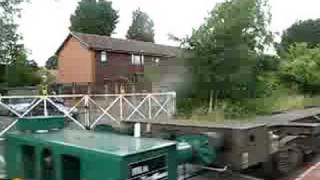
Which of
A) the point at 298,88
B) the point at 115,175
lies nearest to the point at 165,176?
the point at 115,175

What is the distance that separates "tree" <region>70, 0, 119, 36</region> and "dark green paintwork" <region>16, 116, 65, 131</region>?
63909 mm

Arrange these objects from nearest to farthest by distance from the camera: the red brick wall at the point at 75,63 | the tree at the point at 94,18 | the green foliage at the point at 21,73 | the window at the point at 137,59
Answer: the green foliage at the point at 21,73, the red brick wall at the point at 75,63, the window at the point at 137,59, the tree at the point at 94,18

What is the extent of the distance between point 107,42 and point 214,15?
23.6 metres

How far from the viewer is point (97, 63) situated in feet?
133

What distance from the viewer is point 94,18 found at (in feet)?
219

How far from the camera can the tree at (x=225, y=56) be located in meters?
18.3

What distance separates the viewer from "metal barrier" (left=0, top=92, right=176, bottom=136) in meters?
13.5

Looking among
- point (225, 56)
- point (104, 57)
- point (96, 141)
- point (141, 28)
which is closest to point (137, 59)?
point (104, 57)

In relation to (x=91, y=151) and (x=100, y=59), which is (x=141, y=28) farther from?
(x=91, y=151)

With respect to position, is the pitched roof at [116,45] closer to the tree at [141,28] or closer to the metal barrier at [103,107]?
the metal barrier at [103,107]

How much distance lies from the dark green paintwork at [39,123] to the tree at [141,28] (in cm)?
6786

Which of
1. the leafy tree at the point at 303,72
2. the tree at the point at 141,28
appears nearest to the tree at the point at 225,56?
the leafy tree at the point at 303,72

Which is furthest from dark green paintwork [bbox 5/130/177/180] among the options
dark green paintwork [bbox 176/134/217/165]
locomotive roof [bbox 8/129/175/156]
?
dark green paintwork [bbox 176/134/217/165]

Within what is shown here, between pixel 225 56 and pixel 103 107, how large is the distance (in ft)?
18.7
